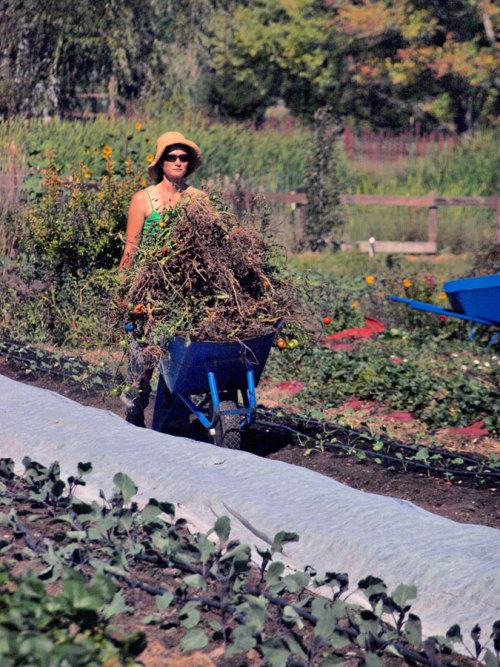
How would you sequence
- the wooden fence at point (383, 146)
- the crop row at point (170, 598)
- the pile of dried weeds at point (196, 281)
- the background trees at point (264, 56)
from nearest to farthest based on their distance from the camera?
the crop row at point (170, 598), the pile of dried weeds at point (196, 281), the background trees at point (264, 56), the wooden fence at point (383, 146)

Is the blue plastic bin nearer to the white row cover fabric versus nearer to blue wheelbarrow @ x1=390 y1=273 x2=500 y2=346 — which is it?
blue wheelbarrow @ x1=390 y1=273 x2=500 y2=346

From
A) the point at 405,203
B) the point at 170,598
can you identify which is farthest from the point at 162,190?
the point at 405,203

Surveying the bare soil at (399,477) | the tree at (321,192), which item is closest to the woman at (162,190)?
the bare soil at (399,477)

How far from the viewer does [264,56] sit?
29406 millimetres

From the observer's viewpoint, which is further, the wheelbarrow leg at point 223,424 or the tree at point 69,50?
the tree at point 69,50

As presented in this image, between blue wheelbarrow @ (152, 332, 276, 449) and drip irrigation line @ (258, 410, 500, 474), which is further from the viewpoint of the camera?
drip irrigation line @ (258, 410, 500, 474)

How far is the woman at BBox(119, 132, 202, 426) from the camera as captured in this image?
15.2ft

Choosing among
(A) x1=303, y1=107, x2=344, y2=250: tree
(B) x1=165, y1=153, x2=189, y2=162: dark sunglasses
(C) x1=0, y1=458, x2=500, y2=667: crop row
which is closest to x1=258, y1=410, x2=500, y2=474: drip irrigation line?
(B) x1=165, y1=153, x2=189, y2=162: dark sunglasses

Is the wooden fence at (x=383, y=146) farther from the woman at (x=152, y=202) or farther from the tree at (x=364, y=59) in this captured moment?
the woman at (x=152, y=202)

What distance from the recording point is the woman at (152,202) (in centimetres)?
463

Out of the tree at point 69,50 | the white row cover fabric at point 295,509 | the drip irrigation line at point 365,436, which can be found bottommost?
the drip irrigation line at point 365,436

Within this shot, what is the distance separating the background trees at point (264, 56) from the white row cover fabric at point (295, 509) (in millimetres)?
16220

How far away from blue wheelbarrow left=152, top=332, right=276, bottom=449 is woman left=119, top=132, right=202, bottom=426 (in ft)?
0.57

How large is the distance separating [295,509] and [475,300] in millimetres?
4622
